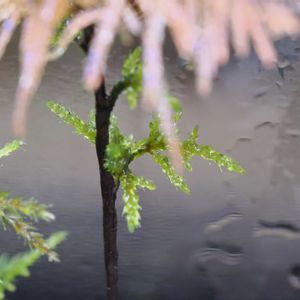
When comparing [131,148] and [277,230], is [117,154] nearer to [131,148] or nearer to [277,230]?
[131,148]

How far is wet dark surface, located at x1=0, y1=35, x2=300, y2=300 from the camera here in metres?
1.35

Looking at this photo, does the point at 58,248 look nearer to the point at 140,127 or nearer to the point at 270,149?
the point at 140,127

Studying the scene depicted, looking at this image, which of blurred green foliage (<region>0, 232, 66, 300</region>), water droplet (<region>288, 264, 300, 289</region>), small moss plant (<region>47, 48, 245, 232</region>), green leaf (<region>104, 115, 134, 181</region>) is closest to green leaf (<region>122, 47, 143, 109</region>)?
small moss plant (<region>47, 48, 245, 232</region>)

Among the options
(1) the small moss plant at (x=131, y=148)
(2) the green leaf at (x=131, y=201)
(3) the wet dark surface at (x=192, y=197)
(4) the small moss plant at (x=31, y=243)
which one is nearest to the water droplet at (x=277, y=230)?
(3) the wet dark surface at (x=192, y=197)

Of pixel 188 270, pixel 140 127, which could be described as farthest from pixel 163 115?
pixel 188 270

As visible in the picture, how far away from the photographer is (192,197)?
1.44 meters

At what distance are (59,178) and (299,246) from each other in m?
0.69

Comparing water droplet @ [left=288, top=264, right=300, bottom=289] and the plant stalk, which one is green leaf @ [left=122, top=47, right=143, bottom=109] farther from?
water droplet @ [left=288, top=264, right=300, bottom=289]

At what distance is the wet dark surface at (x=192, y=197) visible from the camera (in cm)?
135

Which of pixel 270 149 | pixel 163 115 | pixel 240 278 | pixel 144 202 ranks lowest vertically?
pixel 240 278

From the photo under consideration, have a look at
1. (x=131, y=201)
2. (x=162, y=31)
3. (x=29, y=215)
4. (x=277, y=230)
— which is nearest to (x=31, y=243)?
(x=29, y=215)

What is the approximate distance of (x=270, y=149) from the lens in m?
1.40

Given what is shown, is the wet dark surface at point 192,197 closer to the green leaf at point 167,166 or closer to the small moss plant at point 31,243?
the green leaf at point 167,166

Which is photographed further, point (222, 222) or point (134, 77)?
point (222, 222)
